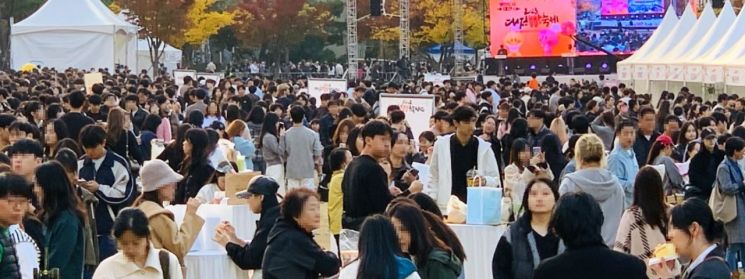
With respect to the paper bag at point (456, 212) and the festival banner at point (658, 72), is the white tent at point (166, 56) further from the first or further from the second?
the paper bag at point (456, 212)

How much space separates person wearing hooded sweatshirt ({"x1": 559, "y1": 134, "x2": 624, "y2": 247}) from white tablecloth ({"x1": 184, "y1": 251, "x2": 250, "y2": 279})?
2311mm

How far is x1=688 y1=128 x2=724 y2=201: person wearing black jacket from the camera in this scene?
13.6 meters

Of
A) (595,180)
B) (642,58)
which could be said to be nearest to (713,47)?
(642,58)

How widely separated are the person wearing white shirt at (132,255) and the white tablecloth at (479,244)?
14.3 ft

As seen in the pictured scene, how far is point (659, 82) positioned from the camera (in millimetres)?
40156

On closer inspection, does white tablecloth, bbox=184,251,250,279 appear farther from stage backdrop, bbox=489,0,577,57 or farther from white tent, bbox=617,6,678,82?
stage backdrop, bbox=489,0,577,57

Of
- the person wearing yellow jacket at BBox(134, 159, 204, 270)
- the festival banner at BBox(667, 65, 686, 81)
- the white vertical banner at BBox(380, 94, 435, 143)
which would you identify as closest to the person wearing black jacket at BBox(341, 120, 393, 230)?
the person wearing yellow jacket at BBox(134, 159, 204, 270)

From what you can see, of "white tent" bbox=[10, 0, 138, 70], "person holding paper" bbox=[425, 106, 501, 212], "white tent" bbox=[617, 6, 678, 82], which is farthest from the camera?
"white tent" bbox=[10, 0, 138, 70]

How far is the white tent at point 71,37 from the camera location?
48.4 meters

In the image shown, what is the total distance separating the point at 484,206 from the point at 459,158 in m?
0.77

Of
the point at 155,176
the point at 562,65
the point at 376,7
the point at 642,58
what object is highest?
the point at 376,7

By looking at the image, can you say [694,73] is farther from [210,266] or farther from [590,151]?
[210,266]

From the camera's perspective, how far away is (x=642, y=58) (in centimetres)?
4072

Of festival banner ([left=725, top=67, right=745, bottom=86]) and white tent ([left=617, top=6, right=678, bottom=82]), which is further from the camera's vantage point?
white tent ([left=617, top=6, right=678, bottom=82])
